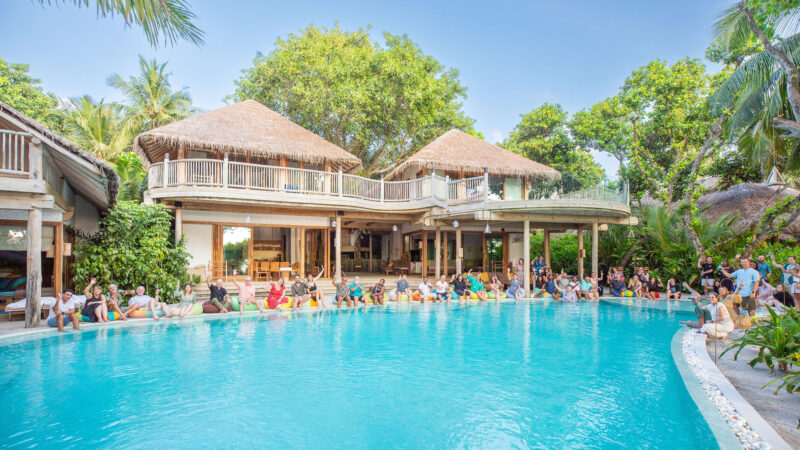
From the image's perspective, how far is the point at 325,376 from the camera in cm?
595

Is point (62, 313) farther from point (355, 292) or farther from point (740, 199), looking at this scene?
point (740, 199)

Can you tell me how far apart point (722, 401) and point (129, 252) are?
11.2 m

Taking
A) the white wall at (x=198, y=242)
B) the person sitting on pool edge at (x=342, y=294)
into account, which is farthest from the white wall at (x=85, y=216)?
the person sitting on pool edge at (x=342, y=294)

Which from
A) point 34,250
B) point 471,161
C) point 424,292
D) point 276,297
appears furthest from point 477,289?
point 34,250

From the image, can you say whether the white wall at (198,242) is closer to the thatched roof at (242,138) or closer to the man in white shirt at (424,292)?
the thatched roof at (242,138)

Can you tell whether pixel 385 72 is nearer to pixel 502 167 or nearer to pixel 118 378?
pixel 502 167

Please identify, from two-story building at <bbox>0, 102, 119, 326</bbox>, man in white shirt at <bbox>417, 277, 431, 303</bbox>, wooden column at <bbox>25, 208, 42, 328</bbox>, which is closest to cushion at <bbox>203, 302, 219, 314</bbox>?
two-story building at <bbox>0, 102, 119, 326</bbox>

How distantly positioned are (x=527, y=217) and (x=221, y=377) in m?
10.7

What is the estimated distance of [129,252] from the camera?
10438mm

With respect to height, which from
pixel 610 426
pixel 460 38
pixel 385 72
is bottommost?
pixel 610 426

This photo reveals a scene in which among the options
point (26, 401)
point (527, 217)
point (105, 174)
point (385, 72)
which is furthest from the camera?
point (385, 72)

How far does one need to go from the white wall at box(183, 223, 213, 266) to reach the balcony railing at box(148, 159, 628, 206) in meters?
1.76

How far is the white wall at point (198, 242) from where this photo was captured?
14195mm

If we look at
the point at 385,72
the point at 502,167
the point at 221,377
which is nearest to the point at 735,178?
the point at 502,167
